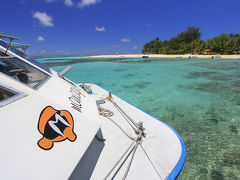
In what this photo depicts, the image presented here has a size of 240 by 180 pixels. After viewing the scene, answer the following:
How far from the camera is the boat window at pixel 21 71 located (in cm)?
204

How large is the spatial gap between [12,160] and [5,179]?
15cm

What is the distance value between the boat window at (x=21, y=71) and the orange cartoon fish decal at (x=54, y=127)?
0.68 metres

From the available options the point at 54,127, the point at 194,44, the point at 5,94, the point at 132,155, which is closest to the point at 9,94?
the point at 5,94

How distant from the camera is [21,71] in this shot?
239cm

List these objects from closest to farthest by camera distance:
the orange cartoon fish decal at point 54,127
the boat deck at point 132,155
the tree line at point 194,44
→ the orange cartoon fish decal at point 54,127 < the boat deck at point 132,155 < the tree line at point 194,44

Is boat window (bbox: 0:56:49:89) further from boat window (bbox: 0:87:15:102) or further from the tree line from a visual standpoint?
the tree line

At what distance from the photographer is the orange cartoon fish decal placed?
149cm

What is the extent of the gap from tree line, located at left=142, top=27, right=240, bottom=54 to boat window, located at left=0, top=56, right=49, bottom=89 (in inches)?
2295

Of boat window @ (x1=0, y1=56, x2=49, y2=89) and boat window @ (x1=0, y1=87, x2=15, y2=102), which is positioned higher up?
boat window @ (x1=0, y1=56, x2=49, y2=89)

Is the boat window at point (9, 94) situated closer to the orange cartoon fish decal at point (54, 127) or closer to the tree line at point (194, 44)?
the orange cartoon fish decal at point (54, 127)

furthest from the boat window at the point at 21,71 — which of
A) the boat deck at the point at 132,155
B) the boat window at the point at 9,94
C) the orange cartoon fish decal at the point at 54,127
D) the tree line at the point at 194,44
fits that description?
the tree line at the point at 194,44

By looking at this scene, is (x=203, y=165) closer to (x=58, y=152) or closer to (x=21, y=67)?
(x=58, y=152)

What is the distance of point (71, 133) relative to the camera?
5.73 ft

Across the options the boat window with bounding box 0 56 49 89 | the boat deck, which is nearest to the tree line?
the boat deck
